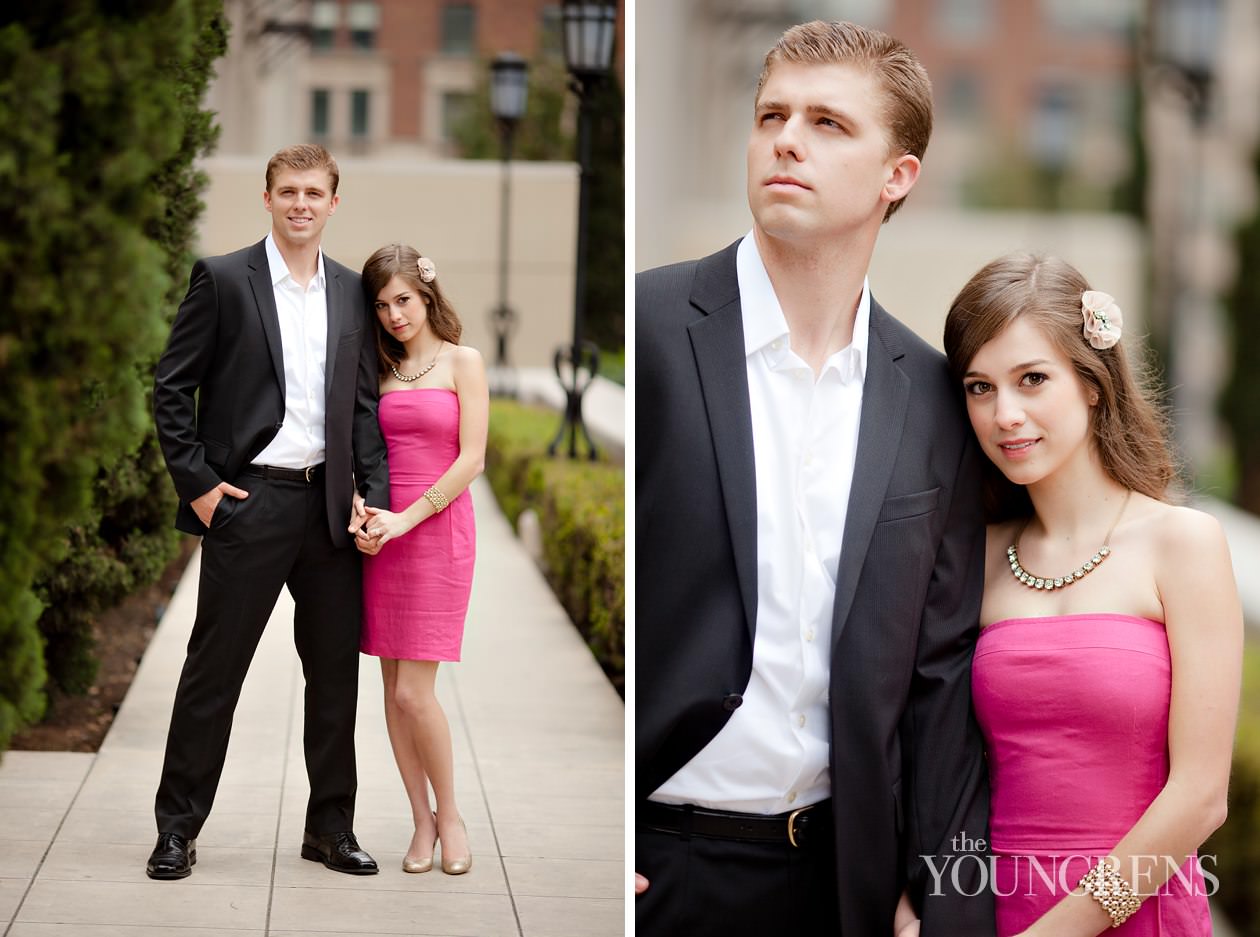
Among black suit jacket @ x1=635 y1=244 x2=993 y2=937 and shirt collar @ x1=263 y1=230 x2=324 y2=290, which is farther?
shirt collar @ x1=263 y1=230 x2=324 y2=290

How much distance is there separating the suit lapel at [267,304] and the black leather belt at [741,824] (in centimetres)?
137

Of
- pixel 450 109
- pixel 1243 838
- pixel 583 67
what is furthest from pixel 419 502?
pixel 450 109

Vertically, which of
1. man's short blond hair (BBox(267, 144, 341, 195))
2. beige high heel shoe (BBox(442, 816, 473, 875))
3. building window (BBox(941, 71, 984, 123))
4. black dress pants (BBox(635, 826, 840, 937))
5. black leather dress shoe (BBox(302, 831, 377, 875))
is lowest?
Answer: beige high heel shoe (BBox(442, 816, 473, 875))

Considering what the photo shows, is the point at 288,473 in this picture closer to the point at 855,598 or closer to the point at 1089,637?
the point at 855,598

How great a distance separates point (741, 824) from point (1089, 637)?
25.2 inches

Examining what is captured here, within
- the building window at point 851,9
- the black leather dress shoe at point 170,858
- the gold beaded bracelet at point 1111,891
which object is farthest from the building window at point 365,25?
the gold beaded bracelet at point 1111,891

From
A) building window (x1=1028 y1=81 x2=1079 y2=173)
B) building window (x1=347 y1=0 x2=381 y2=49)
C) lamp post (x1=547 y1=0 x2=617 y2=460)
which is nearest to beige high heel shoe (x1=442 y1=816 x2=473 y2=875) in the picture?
lamp post (x1=547 y1=0 x2=617 y2=460)

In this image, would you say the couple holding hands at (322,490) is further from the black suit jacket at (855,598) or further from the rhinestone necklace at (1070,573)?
the rhinestone necklace at (1070,573)

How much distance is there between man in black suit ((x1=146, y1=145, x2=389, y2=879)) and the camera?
3361 millimetres

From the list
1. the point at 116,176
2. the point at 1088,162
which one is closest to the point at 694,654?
the point at 116,176

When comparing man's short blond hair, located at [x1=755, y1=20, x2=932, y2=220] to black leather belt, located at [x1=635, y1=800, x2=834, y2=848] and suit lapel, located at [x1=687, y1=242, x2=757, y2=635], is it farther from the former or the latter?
black leather belt, located at [x1=635, y1=800, x2=834, y2=848]

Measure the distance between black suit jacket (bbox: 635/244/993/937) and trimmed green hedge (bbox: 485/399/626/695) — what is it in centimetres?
316

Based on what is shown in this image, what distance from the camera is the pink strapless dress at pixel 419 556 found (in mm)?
3562

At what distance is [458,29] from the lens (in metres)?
40.1
